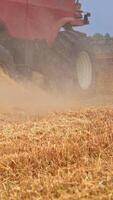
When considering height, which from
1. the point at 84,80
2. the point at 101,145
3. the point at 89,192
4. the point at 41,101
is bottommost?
the point at 89,192

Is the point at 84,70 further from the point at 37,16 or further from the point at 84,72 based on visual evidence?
the point at 37,16

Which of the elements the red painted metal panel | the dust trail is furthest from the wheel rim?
the dust trail

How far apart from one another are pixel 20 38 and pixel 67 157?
21.6ft

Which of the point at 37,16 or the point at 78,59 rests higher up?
the point at 37,16

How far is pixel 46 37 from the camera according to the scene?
12.2 metres

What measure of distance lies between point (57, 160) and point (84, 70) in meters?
8.96

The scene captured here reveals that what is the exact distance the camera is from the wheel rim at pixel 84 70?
1359 centimetres

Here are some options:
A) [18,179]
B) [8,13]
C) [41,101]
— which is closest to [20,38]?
[8,13]

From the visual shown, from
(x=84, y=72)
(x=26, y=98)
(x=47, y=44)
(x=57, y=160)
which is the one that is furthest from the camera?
(x=84, y=72)

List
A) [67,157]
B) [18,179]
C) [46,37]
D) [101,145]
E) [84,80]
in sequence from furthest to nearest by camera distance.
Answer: [84,80], [46,37], [101,145], [67,157], [18,179]

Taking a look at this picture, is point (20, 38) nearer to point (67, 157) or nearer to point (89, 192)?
point (67, 157)

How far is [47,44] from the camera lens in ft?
40.4

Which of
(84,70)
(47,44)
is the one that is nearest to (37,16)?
(47,44)

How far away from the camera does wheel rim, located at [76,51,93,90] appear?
44.6ft
